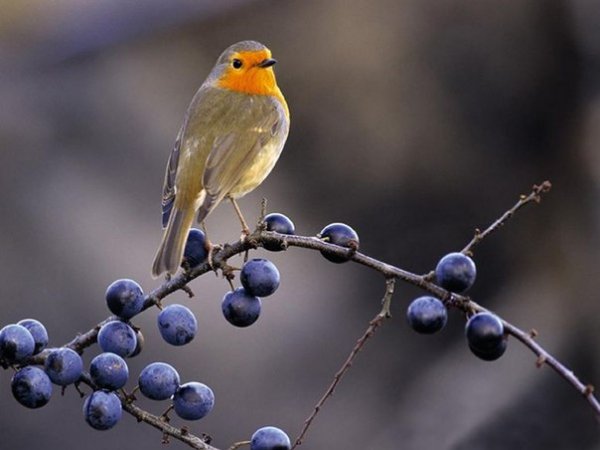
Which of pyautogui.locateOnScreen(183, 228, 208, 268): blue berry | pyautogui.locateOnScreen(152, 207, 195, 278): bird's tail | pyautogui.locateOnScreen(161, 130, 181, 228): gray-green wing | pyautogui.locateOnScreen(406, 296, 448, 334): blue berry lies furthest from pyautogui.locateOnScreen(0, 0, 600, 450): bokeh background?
pyautogui.locateOnScreen(406, 296, 448, 334): blue berry

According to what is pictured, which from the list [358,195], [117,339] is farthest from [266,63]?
[117,339]

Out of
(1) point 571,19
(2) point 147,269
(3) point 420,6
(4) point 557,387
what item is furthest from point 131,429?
(1) point 571,19

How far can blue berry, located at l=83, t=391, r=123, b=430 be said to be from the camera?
80.9 inches

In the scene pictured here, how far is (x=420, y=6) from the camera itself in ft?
19.6

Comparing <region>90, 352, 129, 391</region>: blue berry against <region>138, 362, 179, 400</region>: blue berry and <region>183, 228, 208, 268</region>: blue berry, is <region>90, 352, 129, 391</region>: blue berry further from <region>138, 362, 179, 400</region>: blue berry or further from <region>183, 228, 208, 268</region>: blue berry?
<region>183, 228, 208, 268</region>: blue berry

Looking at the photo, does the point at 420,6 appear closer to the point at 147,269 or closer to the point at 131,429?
the point at 147,269

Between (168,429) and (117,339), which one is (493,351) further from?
(117,339)

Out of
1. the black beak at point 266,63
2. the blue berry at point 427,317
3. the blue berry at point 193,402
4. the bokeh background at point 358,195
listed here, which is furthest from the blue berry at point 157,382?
the bokeh background at point 358,195

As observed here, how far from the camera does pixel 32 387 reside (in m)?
2.07

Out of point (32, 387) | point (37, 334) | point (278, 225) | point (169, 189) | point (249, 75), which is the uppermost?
point (249, 75)

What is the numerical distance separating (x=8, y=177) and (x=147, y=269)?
3.07 ft

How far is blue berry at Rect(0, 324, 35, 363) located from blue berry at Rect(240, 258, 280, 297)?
0.47m

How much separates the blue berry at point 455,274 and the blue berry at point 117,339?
654 mm

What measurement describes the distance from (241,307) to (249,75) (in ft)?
6.53
